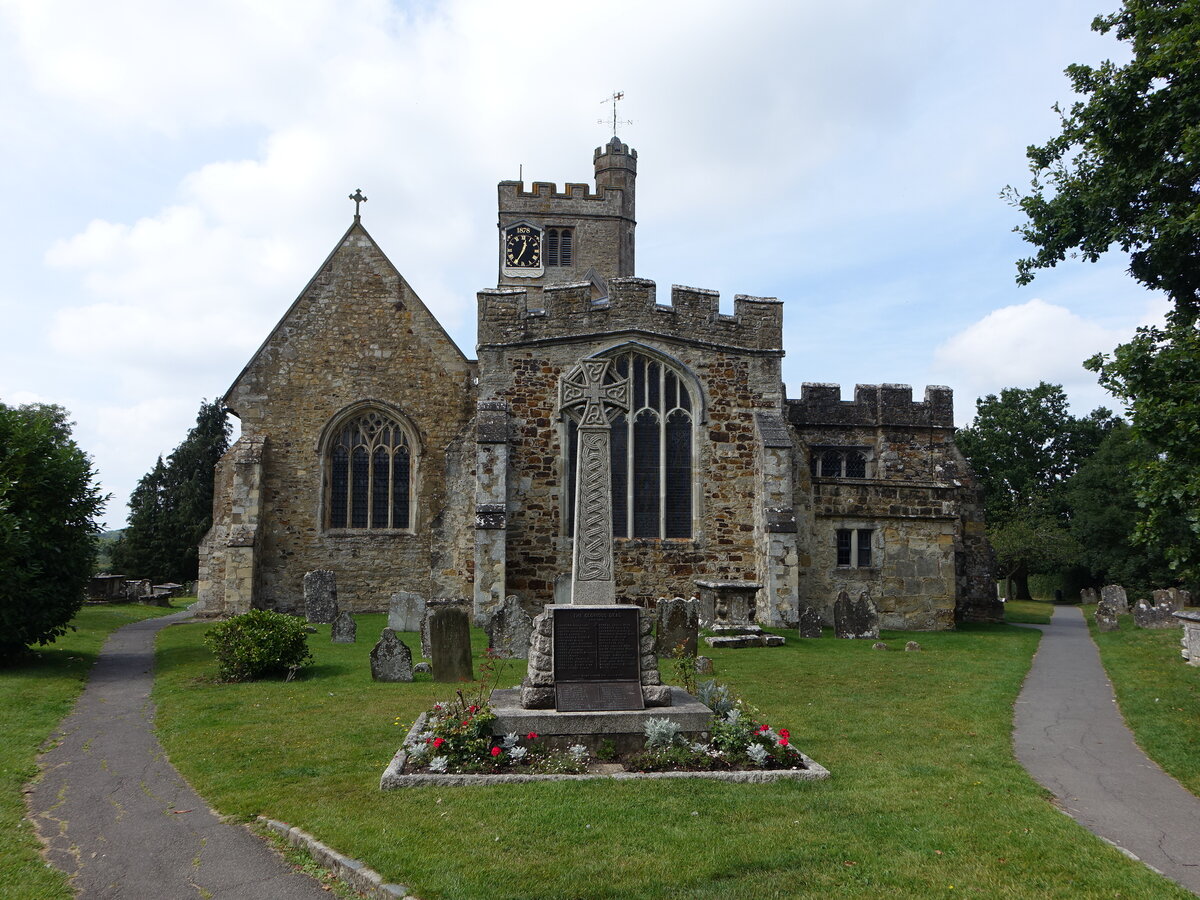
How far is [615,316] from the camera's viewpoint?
21031mm

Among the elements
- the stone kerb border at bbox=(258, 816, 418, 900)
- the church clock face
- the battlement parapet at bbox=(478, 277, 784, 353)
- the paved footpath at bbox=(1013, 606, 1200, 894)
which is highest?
the church clock face

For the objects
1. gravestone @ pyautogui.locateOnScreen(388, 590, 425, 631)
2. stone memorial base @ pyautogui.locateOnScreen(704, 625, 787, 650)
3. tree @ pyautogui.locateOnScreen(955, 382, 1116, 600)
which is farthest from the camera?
tree @ pyautogui.locateOnScreen(955, 382, 1116, 600)

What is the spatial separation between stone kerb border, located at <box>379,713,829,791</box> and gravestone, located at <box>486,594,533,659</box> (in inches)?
288

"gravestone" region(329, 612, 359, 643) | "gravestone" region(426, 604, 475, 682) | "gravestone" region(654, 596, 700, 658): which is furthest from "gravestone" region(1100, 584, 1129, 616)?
"gravestone" region(329, 612, 359, 643)

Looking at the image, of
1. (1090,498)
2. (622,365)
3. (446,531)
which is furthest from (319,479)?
(1090,498)

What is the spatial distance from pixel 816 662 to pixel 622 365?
901 cm

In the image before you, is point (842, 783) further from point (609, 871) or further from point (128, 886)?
point (128, 886)

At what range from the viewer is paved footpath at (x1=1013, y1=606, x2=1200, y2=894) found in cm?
631

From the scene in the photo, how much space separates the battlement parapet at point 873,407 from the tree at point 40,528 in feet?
57.1

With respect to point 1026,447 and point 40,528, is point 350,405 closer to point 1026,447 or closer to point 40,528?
point 40,528

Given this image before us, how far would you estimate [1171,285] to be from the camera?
13.3 m

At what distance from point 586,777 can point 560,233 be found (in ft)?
117

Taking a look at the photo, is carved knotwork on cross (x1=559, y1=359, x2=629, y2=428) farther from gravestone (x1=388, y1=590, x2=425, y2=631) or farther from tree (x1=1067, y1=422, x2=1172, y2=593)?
tree (x1=1067, y1=422, x2=1172, y2=593)

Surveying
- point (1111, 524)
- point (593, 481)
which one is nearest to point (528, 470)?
point (593, 481)
